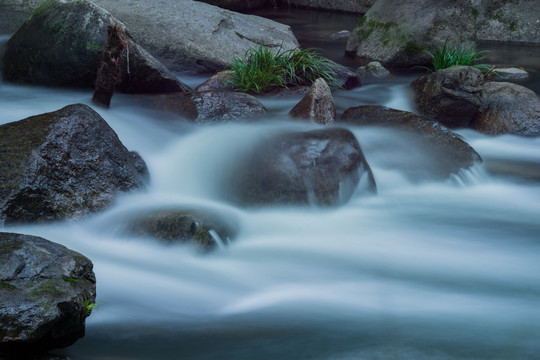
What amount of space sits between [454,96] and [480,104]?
16.4 inches

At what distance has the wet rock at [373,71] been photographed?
8.98 metres

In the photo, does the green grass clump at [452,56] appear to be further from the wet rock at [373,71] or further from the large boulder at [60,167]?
the large boulder at [60,167]

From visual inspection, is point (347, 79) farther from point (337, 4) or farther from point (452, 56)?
point (337, 4)

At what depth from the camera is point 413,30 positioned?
932 centimetres

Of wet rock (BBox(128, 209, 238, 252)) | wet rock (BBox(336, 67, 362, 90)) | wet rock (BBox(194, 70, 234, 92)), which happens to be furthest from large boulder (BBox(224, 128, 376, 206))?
wet rock (BBox(336, 67, 362, 90))

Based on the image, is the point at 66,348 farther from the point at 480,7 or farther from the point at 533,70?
the point at 480,7

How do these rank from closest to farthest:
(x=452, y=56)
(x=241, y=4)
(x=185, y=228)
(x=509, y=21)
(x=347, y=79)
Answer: (x=185, y=228) → (x=347, y=79) → (x=452, y=56) → (x=509, y=21) → (x=241, y=4)

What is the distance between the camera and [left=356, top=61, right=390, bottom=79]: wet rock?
898 centimetres

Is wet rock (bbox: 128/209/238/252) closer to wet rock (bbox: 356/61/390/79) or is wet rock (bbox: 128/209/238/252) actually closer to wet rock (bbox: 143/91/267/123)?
wet rock (bbox: 143/91/267/123)

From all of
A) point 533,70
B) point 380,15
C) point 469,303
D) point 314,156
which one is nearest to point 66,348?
point 469,303

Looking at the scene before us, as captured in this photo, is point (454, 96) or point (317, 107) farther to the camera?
point (454, 96)

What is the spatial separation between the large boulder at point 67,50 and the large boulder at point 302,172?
2.16 meters

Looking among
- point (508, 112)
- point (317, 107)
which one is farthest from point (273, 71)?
point (508, 112)

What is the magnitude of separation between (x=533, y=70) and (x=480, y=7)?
280 centimetres
